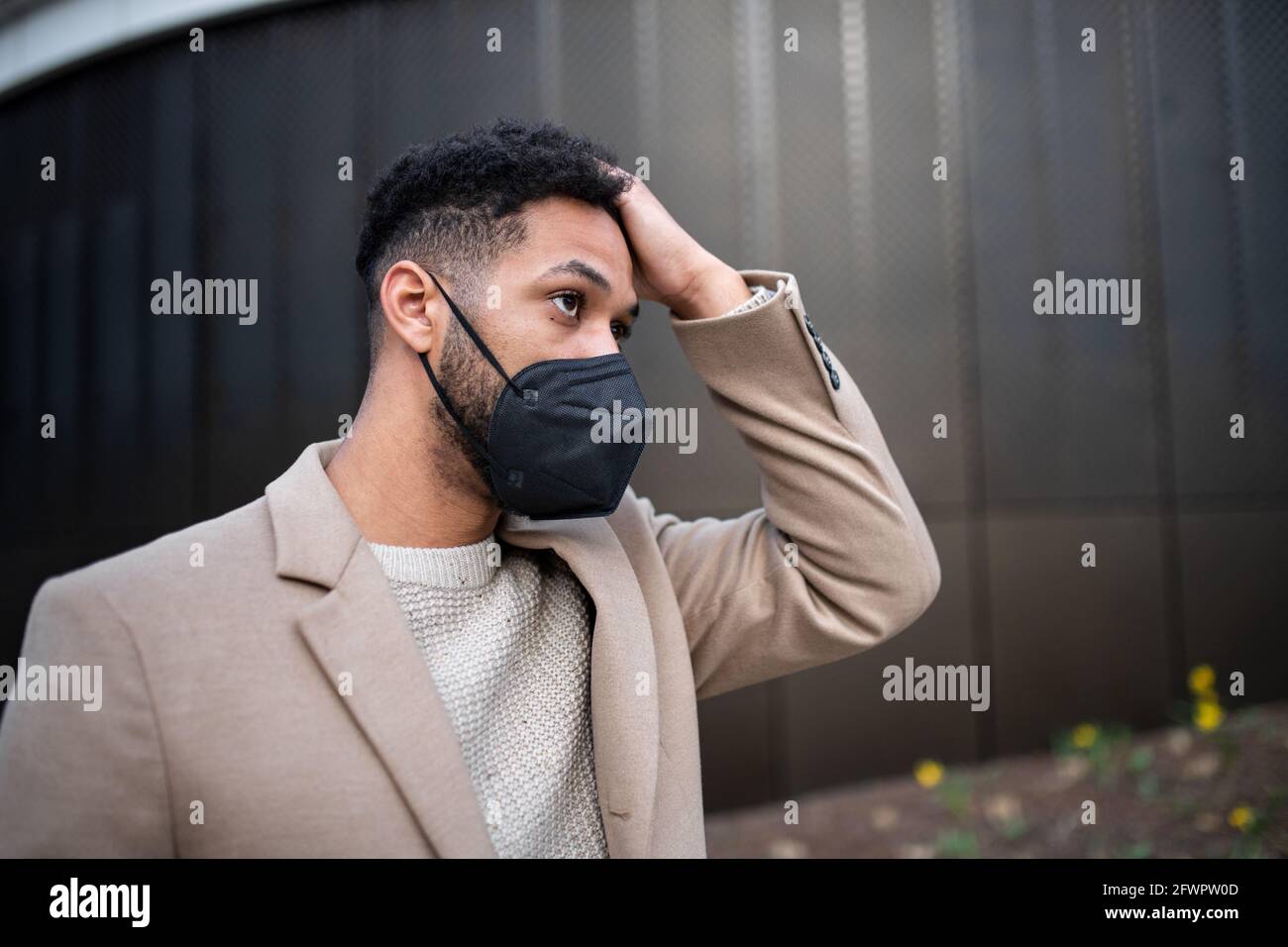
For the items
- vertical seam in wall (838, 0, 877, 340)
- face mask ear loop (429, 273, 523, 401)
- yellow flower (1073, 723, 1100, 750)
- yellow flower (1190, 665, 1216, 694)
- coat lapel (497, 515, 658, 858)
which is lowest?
yellow flower (1073, 723, 1100, 750)

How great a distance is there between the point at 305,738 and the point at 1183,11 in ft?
15.7

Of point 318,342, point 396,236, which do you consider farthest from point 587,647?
point 318,342

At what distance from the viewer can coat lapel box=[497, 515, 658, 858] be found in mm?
1545

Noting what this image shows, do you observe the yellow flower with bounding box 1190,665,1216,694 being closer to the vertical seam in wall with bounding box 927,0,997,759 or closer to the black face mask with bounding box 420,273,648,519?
the vertical seam in wall with bounding box 927,0,997,759

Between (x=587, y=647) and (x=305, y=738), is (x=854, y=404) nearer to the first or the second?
(x=587, y=647)

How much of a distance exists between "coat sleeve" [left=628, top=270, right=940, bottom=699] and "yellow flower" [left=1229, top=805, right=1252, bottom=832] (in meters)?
2.58

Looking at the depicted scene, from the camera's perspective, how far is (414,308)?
171cm

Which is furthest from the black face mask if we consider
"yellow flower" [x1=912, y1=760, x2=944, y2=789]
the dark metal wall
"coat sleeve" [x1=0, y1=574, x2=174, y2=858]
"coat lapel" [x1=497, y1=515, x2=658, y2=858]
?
"yellow flower" [x1=912, y1=760, x2=944, y2=789]

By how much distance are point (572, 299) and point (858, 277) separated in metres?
2.73

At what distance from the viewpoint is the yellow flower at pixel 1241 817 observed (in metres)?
3.33

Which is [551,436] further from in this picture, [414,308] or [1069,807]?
[1069,807]

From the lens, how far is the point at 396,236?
1805mm

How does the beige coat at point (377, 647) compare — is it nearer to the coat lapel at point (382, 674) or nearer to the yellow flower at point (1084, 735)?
the coat lapel at point (382, 674)

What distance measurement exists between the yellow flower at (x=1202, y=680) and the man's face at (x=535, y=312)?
145 inches
